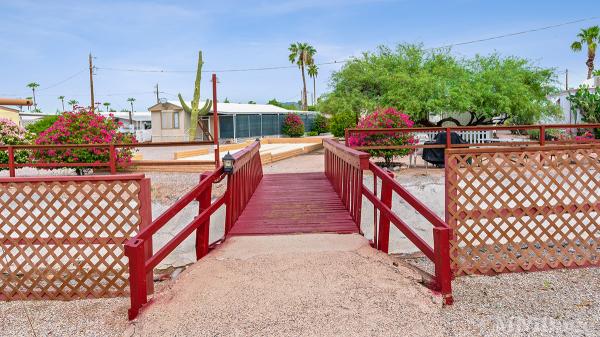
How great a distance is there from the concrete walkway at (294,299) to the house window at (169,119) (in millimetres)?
27686

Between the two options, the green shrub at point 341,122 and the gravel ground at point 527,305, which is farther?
the green shrub at point 341,122

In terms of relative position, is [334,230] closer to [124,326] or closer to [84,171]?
[124,326]

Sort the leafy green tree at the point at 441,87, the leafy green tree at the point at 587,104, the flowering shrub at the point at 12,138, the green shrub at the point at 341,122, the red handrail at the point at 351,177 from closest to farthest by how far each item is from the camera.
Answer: the red handrail at the point at 351,177
the flowering shrub at the point at 12,138
the leafy green tree at the point at 441,87
the leafy green tree at the point at 587,104
the green shrub at the point at 341,122

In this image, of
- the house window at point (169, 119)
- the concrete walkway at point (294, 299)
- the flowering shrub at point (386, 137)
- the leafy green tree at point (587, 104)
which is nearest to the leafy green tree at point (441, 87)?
the leafy green tree at point (587, 104)

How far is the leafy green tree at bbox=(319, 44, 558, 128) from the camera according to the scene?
64.4 ft

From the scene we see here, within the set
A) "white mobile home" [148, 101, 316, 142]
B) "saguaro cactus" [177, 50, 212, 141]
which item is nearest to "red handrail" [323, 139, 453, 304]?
"saguaro cactus" [177, 50, 212, 141]

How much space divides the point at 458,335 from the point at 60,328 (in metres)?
2.95

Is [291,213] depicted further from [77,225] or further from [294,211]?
[77,225]

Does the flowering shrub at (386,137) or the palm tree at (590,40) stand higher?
the palm tree at (590,40)

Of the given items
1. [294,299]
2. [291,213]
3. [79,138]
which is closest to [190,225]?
[294,299]

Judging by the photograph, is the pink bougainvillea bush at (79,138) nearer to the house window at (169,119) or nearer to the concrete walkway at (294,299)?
the concrete walkway at (294,299)

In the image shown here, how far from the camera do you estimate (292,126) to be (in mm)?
36312

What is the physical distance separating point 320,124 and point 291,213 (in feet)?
A: 118

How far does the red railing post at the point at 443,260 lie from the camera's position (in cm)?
407
